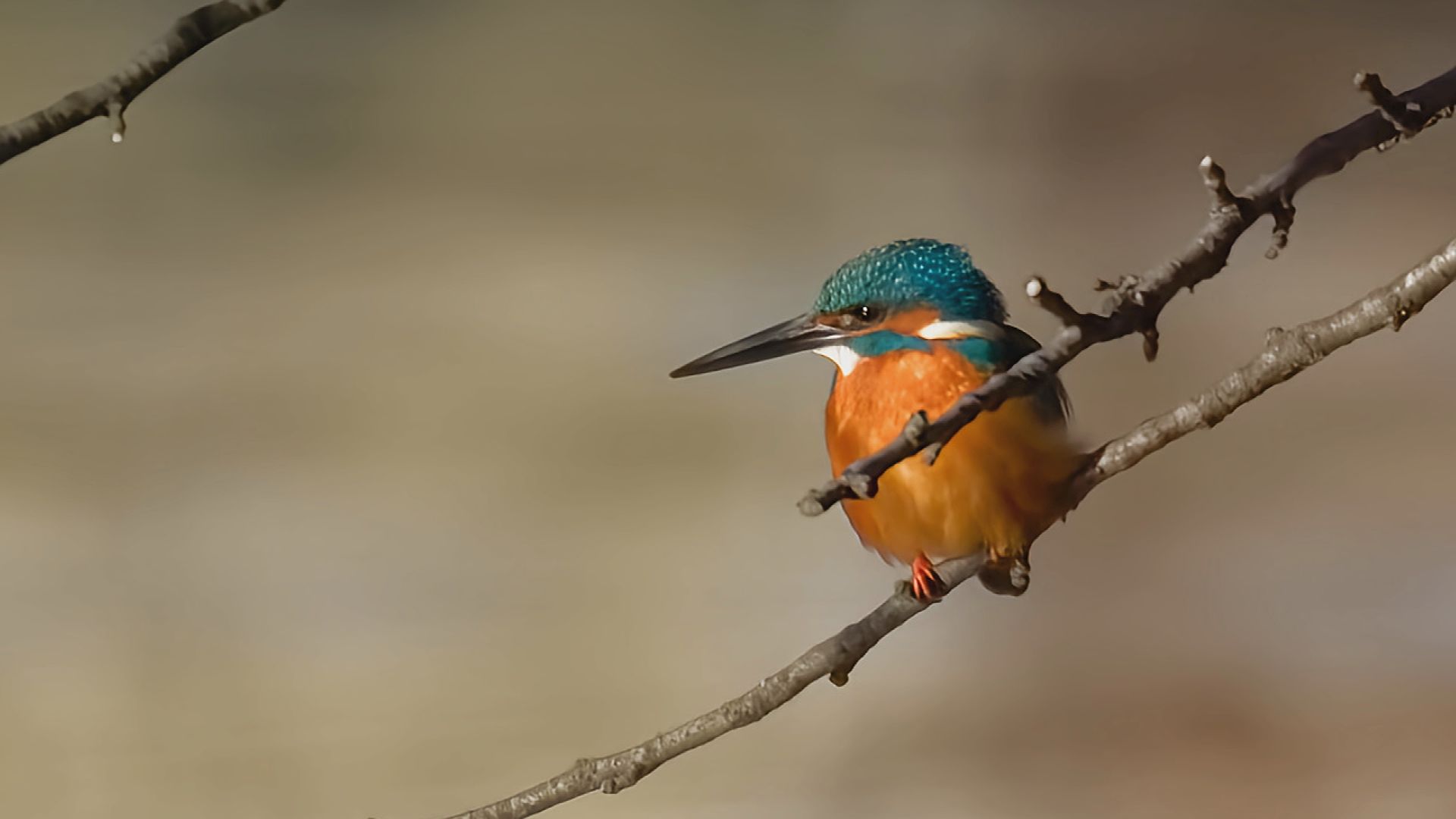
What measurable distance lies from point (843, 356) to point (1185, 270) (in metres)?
0.20

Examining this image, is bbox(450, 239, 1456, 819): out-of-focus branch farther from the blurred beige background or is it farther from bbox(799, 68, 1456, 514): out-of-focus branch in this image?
the blurred beige background

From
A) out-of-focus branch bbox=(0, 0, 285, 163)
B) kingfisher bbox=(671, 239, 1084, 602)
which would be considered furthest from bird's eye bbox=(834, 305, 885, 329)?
out-of-focus branch bbox=(0, 0, 285, 163)

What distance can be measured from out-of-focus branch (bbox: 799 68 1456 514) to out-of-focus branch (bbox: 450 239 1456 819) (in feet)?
0.12

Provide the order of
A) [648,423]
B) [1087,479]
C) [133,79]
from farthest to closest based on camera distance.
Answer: [648,423], [1087,479], [133,79]

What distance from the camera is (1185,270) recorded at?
1.32 feet

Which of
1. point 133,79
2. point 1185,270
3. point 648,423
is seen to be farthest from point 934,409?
point 648,423

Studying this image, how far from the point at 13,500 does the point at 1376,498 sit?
1.15 metres

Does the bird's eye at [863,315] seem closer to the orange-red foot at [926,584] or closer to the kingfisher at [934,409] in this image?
the kingfisher at [934,409]

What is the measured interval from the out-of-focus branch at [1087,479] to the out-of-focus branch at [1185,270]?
0.12ft

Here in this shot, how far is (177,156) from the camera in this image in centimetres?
88

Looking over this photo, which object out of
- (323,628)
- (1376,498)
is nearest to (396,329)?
(323,628)

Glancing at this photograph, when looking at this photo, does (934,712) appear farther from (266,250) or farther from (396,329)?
(266,250)

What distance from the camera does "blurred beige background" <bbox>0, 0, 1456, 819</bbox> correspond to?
86 cm

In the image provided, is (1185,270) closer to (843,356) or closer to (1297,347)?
(1297,347)
